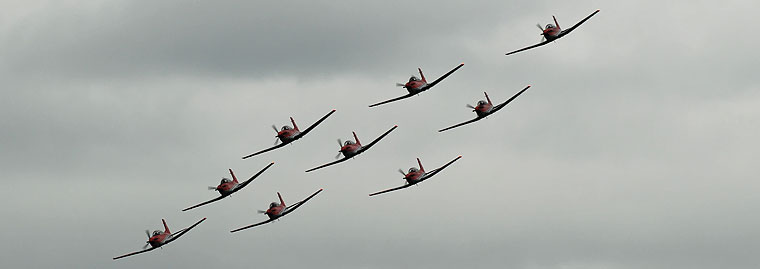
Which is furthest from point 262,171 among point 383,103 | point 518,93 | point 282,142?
point 518,93

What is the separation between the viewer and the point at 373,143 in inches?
7653

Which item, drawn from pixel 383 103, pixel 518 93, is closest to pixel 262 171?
pixel 383 103

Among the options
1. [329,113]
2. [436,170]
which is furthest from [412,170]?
[329,113]

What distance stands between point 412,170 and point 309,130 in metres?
14.7

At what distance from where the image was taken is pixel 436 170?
198250 millimetres

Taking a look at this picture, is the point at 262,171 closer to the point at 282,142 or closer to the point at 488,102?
the point at 282,142

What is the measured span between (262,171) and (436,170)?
72.1 feet

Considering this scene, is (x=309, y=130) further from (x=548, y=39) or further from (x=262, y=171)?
(x=548, y=39)

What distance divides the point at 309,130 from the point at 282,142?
4.06 m

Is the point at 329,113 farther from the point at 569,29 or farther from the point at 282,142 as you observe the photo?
the point at 569,29

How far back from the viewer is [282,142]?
196 m

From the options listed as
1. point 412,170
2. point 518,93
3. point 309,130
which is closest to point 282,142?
point 309,130

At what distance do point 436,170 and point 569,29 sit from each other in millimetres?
24993

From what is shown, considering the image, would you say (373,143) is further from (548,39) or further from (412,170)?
(548,39)
